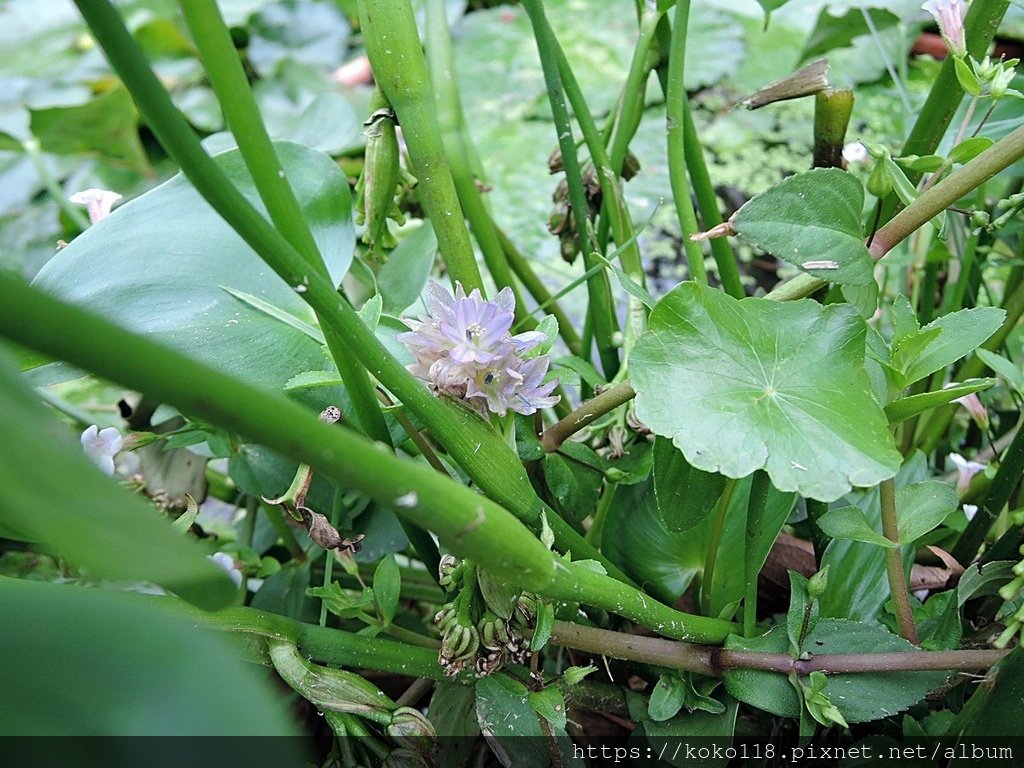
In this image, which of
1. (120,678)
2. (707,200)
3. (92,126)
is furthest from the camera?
(92,126)

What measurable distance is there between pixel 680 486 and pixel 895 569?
0.31 ft

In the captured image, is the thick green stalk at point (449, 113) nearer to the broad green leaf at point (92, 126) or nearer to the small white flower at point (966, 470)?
the small white flower at point (966, 470)

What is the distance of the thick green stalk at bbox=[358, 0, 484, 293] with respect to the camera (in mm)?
302

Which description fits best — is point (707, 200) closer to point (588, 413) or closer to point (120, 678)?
point (588, 413)

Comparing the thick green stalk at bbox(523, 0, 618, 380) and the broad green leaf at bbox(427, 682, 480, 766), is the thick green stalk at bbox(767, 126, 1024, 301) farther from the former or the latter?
the broad green leaf at bbox(427, 682, 480, 766)

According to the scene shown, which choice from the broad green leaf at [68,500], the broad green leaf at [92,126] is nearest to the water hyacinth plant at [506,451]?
the broad green leaf at [68,500]

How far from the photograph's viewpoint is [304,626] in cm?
31

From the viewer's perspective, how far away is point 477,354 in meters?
0.26

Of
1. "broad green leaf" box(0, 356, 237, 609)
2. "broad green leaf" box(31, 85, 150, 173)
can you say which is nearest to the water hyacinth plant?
"broad green leaf" box(0, 356, 237, 609)

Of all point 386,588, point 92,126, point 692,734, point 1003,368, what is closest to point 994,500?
point 1003,368

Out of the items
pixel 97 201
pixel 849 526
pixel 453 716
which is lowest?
pixel 453 716

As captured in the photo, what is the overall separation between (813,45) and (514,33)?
0.79m

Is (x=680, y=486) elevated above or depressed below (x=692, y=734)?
above

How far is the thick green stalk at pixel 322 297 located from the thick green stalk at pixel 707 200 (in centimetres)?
17
